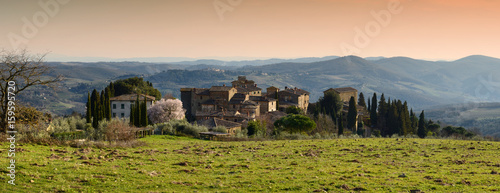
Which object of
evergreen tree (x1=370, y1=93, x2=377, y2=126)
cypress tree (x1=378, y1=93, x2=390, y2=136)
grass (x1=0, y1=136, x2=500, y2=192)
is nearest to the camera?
grass (x1=0, y1=136, x2=500, y2=192)

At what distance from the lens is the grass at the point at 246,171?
16734 millimetres

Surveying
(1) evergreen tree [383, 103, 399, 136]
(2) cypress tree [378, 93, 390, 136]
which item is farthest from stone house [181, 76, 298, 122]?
(1) evergreen tree [383, 103, 399, 136]

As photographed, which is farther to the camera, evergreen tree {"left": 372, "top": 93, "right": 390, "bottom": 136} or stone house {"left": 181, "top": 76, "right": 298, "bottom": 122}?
evergreen tree {"left": 372, "top": 93, "right": 390, "bottom": 136}

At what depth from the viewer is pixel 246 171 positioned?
20594mm

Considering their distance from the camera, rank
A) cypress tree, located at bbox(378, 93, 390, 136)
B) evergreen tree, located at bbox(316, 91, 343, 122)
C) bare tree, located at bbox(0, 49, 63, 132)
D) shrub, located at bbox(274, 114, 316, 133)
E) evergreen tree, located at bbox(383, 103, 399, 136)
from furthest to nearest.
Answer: evergreen tree, located at bbox(316, 91, 343, 122), cypress tree, located at bbox(378, 93, 390, 136), evergreen tree, located at bbox(383, 103, 399, 136), shrub, located at bbox(274, 114, 316, 133), bare tree, located at bbox(0, 49, 63, 132)

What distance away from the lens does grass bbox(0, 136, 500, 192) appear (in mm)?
16734

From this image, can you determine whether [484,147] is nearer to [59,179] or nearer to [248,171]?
[248,171]

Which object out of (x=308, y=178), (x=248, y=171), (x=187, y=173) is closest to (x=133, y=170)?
(x=187, y=173)

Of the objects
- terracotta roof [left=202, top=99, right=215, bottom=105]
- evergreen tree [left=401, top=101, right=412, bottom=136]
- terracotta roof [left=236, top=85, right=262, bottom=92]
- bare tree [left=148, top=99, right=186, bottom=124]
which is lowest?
evergreen tree [left=401, top=101, right=412, bottom=136]

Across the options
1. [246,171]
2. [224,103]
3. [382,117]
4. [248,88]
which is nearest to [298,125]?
[224,103]

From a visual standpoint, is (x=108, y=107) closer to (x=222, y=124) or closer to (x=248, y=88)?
(x=222, y=124)

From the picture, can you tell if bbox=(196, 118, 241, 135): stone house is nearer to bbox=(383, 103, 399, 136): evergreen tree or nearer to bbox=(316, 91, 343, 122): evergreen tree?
bbox=(316, 91, 343, 122): evergreen tree

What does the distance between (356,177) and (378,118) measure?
89.7 metres

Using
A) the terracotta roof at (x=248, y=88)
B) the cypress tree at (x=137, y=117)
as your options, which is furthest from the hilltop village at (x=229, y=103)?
the cypress tree at (x=137, y=117)
